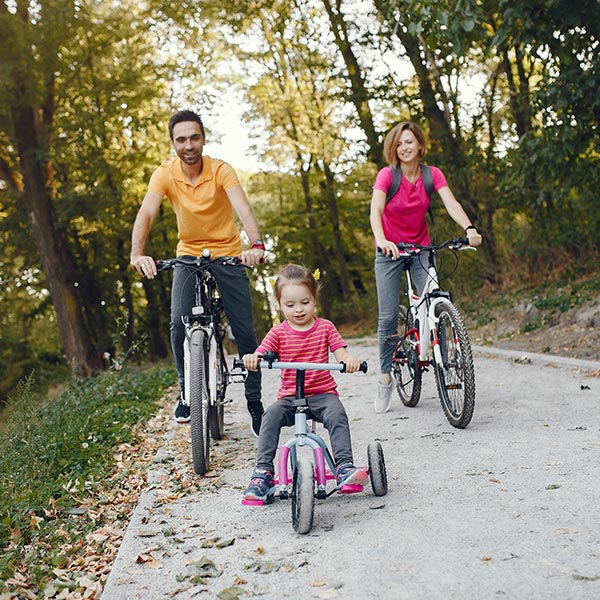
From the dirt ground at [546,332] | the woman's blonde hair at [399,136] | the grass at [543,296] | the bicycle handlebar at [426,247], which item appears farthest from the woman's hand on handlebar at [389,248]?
the grass at [543,296]

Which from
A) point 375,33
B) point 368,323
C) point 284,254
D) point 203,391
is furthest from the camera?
point 284,254

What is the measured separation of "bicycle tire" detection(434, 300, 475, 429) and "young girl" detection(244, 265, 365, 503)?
53.8 inches

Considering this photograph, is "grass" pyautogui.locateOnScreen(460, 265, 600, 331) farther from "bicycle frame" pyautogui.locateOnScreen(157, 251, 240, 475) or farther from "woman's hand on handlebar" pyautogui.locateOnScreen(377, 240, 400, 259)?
"bicycle frame" pyautogui.locateOnScreen(157, 251, 240, 475)

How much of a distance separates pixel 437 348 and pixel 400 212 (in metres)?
1.17

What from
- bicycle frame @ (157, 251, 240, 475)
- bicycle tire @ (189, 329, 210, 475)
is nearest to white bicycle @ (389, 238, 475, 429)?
bicycle frame @ (157, 251, 240, 475)

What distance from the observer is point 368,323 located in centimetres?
2328

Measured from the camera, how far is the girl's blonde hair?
4.45 meters

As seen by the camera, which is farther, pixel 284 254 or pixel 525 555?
pixel 284 254

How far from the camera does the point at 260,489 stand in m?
4.21

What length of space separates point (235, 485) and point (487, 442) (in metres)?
1.64

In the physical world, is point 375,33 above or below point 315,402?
above

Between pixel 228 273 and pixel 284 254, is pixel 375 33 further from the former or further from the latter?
pixel 228 273

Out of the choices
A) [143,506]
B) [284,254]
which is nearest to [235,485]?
[143,506]

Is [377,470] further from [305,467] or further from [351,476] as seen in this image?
[305,467]
